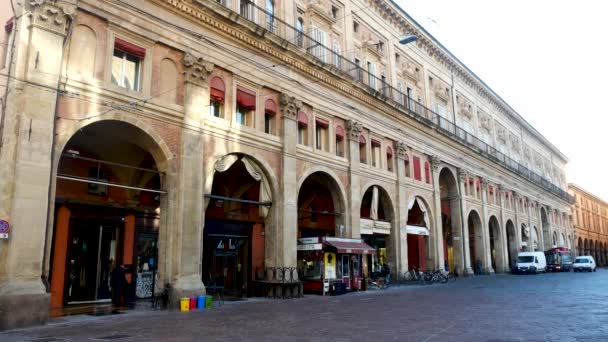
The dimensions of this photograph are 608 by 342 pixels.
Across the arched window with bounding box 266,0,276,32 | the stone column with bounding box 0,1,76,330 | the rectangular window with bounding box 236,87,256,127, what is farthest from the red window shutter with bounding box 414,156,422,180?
the stone column with bounding box 0,1,76,330

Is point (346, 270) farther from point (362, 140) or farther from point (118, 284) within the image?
point (118, 284)

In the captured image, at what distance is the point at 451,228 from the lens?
37.4 m

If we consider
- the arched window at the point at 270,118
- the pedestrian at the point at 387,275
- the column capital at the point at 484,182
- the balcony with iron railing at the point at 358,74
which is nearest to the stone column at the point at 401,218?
the pedestrian at the point at 387,275

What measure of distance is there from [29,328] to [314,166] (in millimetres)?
13725

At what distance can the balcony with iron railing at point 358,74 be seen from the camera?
20.5 m

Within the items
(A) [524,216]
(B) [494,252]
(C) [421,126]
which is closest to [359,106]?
(C) [421,126]

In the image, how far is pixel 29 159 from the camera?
39.8 ft

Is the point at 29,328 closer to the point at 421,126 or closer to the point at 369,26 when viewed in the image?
the point at 369,26

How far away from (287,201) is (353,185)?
535 cm

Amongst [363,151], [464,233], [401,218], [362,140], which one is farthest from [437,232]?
→ [362,140]

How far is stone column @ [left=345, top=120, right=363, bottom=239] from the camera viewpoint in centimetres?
2417

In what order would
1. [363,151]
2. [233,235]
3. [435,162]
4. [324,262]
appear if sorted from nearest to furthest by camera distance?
[324,262] < [233,235] < [363,151] < [435,162]

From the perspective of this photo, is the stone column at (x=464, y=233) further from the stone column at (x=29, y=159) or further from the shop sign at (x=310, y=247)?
the stone column at (x=29, y=159)

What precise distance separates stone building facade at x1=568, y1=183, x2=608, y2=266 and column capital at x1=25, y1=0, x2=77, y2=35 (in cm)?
7810
